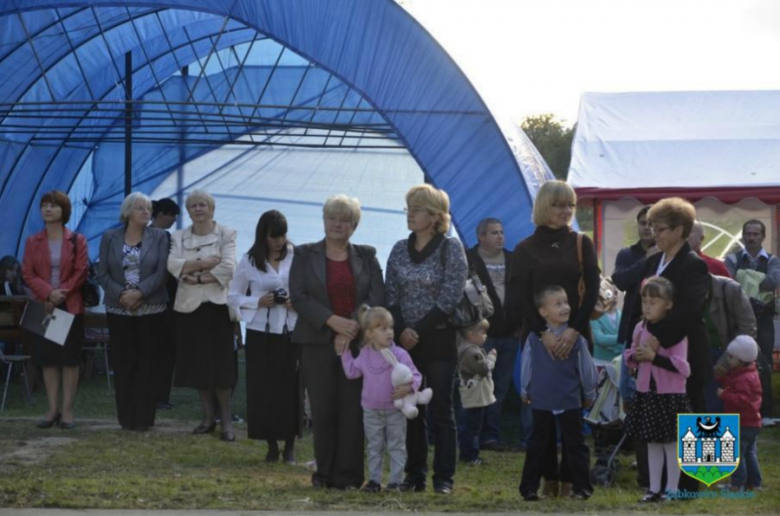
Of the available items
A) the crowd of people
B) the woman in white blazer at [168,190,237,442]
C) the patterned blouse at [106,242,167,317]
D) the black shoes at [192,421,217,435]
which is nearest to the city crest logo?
the crowd of people

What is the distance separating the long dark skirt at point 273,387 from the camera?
30.0 feet

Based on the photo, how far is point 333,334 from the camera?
7.72m

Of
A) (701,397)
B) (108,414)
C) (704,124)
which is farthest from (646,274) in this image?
(704,124)

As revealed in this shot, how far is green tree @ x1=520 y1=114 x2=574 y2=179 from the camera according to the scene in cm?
4644

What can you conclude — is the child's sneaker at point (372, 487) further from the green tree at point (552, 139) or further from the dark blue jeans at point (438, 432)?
the green tree at point (552, 139)

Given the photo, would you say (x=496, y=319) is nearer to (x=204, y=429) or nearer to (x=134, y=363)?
(x=204, y=429)

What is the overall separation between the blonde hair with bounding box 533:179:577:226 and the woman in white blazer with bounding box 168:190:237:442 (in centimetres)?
348

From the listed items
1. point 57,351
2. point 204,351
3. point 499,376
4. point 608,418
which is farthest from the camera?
point 499,376

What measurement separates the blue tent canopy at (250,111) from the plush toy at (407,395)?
16.7 feet

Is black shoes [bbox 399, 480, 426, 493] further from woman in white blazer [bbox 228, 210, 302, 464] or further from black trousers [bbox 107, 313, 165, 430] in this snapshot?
black trousers [bbox 107, 313, 165, 430]

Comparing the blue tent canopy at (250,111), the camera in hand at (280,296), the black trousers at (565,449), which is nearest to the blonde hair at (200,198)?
the camera in hand at (280,296)

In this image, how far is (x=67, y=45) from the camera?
18.1m

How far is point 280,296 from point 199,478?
153 centimetres

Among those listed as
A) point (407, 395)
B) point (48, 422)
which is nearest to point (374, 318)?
point (407, 395)
